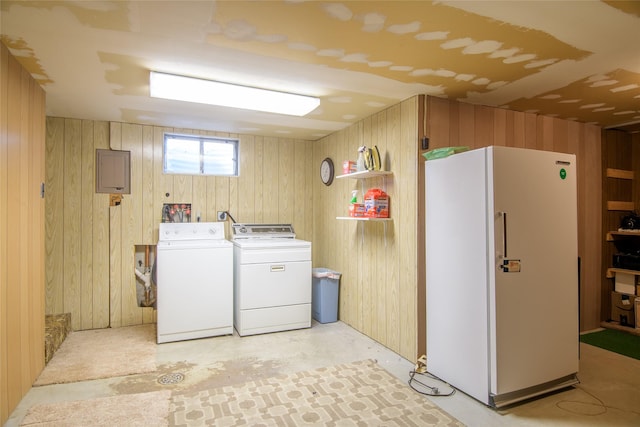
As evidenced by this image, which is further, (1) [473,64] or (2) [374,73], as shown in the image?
(2) [374,73]

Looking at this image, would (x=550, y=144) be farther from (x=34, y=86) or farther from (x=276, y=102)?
(x=34, y=86)

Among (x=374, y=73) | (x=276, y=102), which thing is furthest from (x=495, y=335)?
(x=276, y=102)

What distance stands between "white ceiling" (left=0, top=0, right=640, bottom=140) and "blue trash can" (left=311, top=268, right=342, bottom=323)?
6.48 feet

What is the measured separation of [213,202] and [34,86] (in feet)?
6.74

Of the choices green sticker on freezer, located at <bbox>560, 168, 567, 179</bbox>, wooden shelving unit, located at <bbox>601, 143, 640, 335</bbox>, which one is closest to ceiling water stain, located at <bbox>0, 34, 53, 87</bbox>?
green sticker on freezer, located at <bbox>560, 168, 567, 179</bbox>

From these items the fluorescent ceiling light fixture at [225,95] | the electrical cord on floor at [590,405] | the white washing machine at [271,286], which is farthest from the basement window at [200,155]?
the electrical cord on floor at [590,405]

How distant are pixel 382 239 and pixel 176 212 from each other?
2.41 metres

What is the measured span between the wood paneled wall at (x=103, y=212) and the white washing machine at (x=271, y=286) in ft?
2.98

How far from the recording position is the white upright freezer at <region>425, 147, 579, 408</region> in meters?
2.30

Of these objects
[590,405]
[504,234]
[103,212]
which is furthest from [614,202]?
[103,212]

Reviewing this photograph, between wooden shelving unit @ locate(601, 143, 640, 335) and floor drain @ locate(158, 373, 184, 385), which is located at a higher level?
wooden shelving unit @ locate(601, 143, 640, 335)

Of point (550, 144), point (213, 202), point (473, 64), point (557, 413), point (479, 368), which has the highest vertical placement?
point (473, 64)

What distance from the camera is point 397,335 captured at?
3232 millimetres

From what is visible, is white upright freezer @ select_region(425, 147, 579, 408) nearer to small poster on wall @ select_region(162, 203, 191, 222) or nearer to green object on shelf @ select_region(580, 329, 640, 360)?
green object on shelf @ select_region(580, 329, 640, 360)
